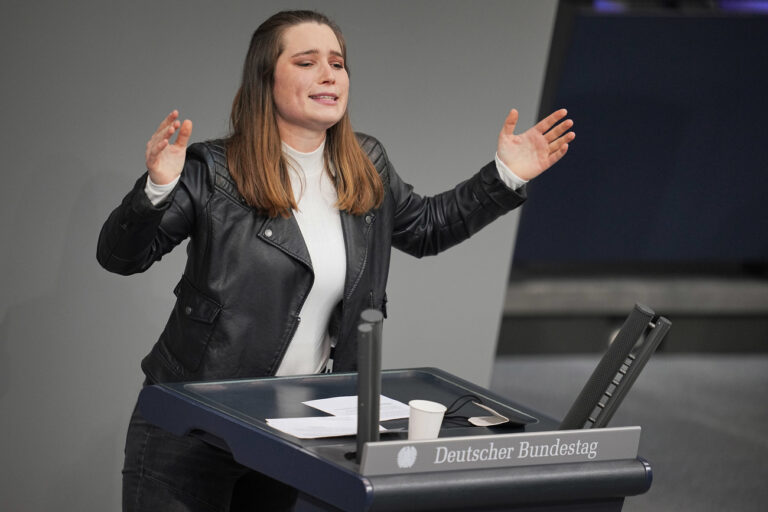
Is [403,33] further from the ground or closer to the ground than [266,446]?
further from the ground

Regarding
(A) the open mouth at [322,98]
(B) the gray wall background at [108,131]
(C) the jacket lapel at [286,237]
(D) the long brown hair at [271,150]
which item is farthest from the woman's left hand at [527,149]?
(B) the gray wall background at [108,131]

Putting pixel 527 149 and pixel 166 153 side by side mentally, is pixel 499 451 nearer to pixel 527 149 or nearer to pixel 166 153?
pixel 166 153

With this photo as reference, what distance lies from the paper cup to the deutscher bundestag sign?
13 centimetres

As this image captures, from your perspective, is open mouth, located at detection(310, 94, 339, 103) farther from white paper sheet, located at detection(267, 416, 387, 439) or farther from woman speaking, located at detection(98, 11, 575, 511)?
white paper sheet, located at detection(267, 416, 387, 439)

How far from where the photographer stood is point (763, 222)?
279 inches

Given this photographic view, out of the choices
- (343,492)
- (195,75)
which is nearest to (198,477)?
(343,492)

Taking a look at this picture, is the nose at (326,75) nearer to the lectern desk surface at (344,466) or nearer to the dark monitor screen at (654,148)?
the lectern desk surface at (344,466)

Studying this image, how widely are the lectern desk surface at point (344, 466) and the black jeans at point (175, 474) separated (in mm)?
202

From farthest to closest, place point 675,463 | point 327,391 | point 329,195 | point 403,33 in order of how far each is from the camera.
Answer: point 675,463
point 403,33
point 329,195
point 327,391

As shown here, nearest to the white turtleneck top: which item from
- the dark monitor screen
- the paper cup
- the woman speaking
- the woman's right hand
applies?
the woman speaking

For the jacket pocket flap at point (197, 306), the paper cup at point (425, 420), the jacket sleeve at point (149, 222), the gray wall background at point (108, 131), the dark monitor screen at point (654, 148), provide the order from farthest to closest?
the dark monitor screen at point (654, 148), the gray wall background at point (108, 131), the jacket pocket flap at point (197, 306), the jacket sleeve at point (149, 222), the paper cup at point (425, 420)

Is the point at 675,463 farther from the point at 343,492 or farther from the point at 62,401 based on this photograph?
the point at 343,492

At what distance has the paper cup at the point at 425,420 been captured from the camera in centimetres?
183

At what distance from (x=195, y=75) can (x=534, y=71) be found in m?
1.19
